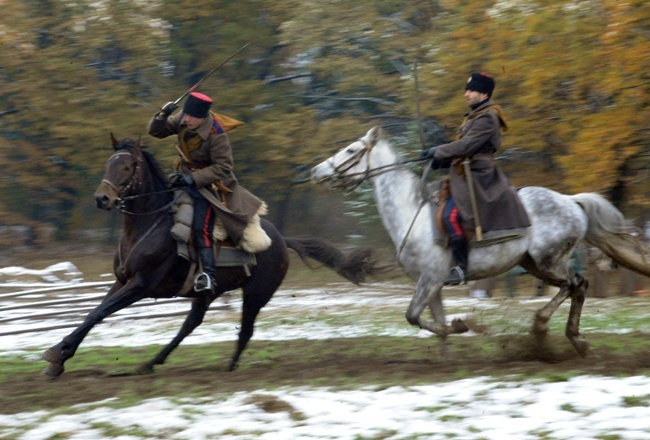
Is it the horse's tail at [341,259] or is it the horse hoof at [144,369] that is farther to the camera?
the horse's tail at [341,259]

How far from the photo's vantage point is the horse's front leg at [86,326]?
352 inches

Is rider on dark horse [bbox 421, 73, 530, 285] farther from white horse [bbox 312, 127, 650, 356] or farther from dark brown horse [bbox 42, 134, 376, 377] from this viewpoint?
dark brown horse [bbox 42, 134, 376, 377]

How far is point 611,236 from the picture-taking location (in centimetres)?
1005

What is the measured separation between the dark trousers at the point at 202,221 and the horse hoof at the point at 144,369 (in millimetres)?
1265

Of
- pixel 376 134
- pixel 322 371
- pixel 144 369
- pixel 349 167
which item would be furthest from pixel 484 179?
pixel 144 369

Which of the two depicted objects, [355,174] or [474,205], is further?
[355,174]

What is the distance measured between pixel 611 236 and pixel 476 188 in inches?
66.5

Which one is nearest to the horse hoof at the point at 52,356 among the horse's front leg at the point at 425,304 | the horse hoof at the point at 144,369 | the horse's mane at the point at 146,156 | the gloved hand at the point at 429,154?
the horse hoof at the point at 144,369

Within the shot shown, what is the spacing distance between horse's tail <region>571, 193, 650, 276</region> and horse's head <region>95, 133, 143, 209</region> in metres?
4.28

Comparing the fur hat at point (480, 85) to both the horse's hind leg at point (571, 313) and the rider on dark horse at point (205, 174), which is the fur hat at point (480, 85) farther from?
the rider on dark horse at point (205, 174)

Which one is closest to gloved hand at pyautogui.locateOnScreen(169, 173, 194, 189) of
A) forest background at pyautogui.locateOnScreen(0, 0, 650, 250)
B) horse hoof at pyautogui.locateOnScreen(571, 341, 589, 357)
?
horse hoof at pyautogui.locateOnScreen(571, 341, 589, 357)

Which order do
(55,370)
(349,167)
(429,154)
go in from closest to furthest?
(55,370), (429,154), (349,167)

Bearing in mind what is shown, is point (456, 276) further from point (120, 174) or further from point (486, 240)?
point (120, 174)

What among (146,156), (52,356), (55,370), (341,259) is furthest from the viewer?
(341,259)
